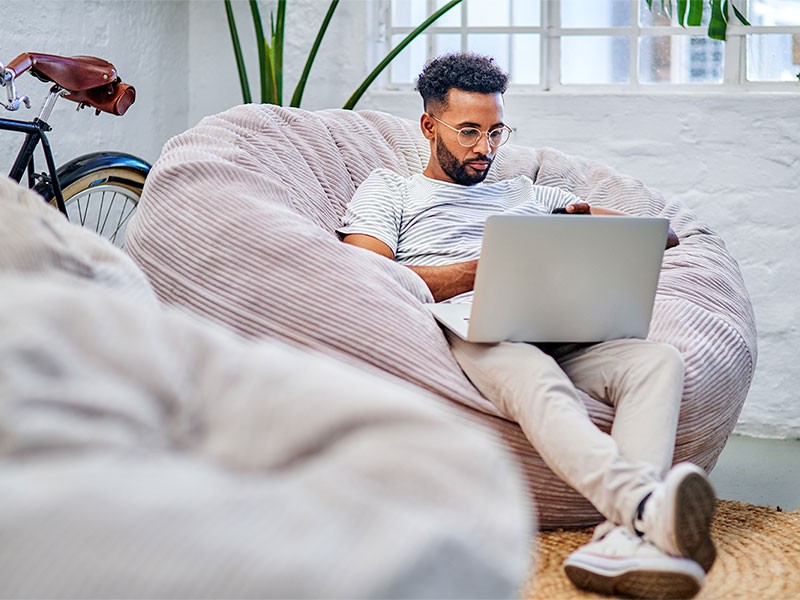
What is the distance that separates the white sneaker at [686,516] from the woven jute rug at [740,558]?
6.4 inches

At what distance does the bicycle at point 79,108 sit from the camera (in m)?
2.35

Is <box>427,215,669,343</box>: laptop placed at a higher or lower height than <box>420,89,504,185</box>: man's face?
lower

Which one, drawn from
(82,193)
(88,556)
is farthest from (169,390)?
(82,193)

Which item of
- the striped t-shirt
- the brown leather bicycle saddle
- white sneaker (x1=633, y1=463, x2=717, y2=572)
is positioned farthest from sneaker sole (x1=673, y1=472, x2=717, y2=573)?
the brown leather bicycle saddle

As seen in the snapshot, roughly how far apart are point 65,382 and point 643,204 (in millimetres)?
2146

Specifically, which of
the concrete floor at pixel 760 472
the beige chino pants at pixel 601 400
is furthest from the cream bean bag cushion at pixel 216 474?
the concrete floor at pixel 760 472

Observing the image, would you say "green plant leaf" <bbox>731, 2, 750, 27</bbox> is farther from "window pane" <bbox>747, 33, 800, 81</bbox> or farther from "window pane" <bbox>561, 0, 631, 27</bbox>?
"window pane" <bbox>561, 0, 631, 27</bbox>

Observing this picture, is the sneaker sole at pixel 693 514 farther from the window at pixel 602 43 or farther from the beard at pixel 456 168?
the window at pixel 602 43

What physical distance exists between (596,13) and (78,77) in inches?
72.0

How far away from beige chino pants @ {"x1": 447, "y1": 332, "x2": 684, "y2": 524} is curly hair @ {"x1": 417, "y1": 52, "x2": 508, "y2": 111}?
Result: 79cm

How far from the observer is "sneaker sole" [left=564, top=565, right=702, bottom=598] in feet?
4.66

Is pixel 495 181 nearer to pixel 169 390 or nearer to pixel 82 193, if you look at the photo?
pixel 82 193

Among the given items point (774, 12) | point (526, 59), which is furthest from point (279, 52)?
point (774, 12)

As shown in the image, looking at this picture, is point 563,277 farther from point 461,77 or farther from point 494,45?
point 494,45
